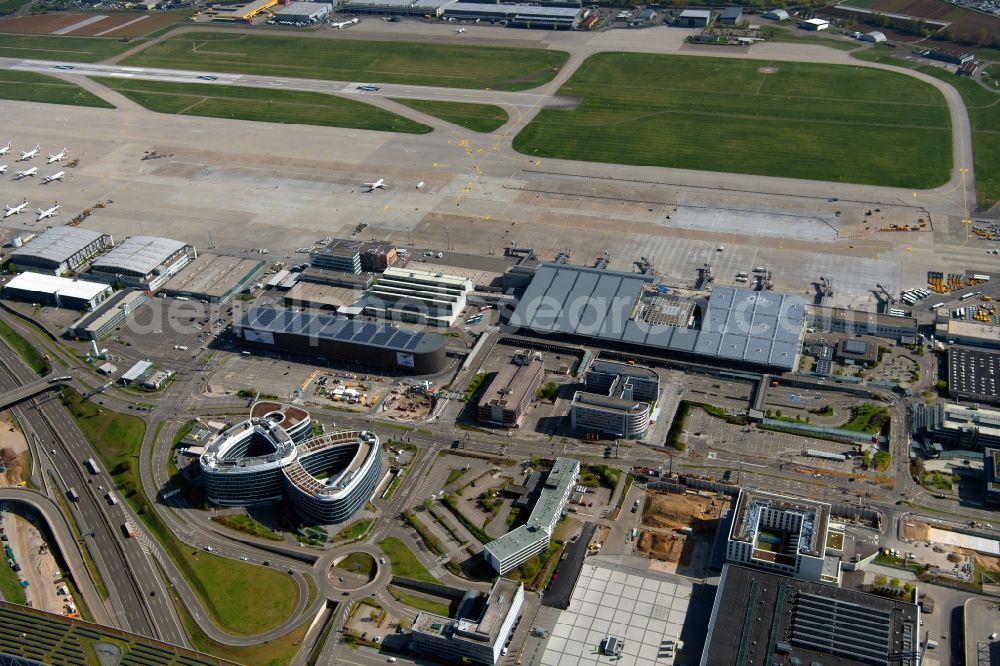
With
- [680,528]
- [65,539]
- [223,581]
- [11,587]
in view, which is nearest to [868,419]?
[680,528]

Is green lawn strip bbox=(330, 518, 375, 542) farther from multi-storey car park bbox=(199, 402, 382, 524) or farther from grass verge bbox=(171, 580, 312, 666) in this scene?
grass verge bbox=(171, 580, 312, 666)

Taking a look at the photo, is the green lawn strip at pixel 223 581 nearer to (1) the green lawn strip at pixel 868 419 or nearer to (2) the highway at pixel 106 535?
(2) the highway at pixel 106 535

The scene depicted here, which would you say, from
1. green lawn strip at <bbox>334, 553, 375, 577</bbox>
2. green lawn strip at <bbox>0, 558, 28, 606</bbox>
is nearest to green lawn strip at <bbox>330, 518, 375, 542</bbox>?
green lawn strip at <bbox>334, 553, 375, 577</bbox>

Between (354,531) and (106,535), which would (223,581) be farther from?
(106,535)

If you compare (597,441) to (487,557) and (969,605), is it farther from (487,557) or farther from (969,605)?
(969,605)

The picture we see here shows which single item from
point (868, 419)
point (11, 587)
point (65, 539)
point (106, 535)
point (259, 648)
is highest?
point (259, 648)

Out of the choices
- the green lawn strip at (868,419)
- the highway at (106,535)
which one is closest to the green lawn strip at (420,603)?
the highway at (106,535)
